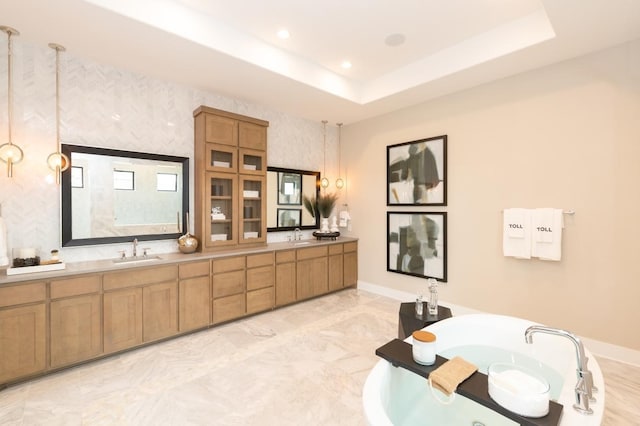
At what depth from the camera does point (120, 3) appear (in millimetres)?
2355

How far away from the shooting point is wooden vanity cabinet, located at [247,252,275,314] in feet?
12.5

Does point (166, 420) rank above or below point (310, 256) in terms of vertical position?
below

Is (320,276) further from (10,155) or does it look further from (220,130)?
(10,155)

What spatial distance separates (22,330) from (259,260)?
226 cm

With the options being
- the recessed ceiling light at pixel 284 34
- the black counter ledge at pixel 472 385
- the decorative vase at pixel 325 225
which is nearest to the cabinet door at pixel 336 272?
the decorative vase at pixel 325 225

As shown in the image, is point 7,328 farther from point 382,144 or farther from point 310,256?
point 382,144

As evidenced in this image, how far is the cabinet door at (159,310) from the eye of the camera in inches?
118

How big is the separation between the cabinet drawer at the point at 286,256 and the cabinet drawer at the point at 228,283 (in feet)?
1.92

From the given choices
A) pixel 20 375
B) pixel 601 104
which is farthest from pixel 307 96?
pixel 20 375

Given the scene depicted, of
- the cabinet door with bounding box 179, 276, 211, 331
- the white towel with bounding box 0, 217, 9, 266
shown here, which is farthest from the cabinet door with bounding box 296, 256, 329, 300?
the white towel with bounding box 0, 217, 9, 266

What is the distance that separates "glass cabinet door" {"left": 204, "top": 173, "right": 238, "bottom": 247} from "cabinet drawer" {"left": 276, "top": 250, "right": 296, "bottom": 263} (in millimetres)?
627

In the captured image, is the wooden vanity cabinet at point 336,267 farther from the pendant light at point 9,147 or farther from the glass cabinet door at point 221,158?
the pendant light at point 9,147

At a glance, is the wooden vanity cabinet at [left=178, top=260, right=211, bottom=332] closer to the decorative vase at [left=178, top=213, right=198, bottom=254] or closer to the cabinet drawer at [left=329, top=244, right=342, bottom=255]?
the decorative vase at [left=178, top=213, right=198, bottom=254]

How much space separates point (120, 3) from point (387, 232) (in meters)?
4.19
